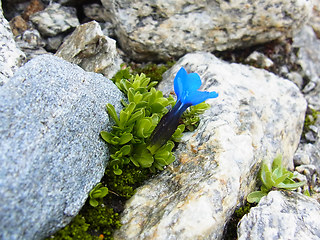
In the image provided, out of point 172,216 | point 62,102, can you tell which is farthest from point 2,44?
point 172,216

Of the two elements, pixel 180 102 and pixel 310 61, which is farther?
pixel 310 61

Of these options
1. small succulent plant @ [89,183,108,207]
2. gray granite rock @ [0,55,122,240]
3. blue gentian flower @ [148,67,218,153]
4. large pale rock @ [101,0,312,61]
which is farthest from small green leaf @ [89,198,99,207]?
large pale rock @ [101,0,312,61]

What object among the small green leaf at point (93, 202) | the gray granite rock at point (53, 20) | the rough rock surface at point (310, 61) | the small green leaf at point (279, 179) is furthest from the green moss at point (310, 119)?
the gray granite rock at point (53, 20)

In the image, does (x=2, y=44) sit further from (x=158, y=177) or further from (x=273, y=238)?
(x=273, y=238)

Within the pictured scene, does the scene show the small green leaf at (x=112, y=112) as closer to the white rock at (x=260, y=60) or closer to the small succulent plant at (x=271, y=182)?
the small succulent plant at (x=271, y=182)

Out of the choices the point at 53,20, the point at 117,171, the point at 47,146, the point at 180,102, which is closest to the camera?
the point at 47,146

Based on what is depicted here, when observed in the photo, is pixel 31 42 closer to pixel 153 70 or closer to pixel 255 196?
pixel 153 70

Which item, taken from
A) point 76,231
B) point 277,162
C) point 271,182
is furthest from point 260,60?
point 76,231
